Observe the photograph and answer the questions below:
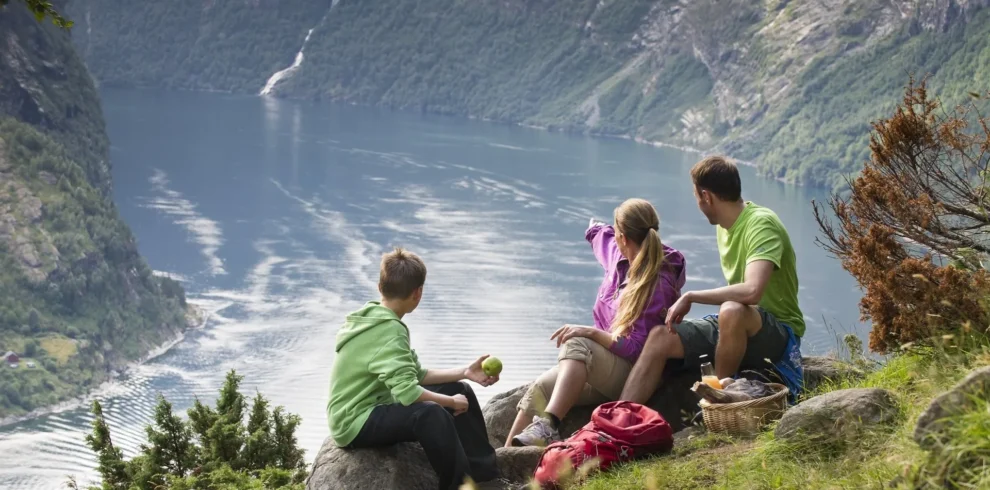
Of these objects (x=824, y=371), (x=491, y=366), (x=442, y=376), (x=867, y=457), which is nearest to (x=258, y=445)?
(x=442, y=376)

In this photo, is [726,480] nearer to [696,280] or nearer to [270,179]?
[696,280]

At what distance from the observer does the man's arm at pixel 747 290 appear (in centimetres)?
548

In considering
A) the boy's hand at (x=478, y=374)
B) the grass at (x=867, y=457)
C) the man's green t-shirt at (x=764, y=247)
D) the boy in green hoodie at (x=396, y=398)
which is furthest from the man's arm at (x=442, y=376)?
the man's green t-shirt at (x=764, y=247)

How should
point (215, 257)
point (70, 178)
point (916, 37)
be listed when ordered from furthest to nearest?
1. point (916, 37)
2. point (70, 178)
3. point (215, 257)

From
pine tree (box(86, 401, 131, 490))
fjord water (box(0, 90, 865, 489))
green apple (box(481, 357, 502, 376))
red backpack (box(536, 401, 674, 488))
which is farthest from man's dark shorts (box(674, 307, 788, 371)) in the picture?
fjord water (box(0, 90, 865, 489))

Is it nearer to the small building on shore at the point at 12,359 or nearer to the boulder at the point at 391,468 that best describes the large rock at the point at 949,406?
the boulder at the point at 391,468

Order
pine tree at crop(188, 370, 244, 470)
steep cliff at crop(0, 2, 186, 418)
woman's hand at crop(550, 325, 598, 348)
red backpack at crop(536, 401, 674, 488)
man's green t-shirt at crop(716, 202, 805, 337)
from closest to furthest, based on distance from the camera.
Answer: red backpack at crop(536, 401, 674, 488) < woman's hand at crop(550, 325, 598, 348) < man's green t-shirt at crop(716, 202, 805, 337) < pine tree at crop(188, 370, 244, 470) < steep cliff at crop(0, 2, 186, 418)

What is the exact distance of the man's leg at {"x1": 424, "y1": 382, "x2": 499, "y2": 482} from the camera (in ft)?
17.5

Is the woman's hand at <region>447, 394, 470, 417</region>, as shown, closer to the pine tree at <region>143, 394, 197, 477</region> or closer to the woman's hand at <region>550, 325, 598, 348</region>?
the woman's hand at <region>550, 325, 598, 348</region>

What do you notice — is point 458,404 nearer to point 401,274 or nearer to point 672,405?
point 401,274

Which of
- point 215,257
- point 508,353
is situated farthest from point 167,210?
point 508,353

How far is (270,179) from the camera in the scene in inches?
4604

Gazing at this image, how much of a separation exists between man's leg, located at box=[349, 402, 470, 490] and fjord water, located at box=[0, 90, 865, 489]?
3968 centimetres

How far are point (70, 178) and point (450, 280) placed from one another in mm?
45135
